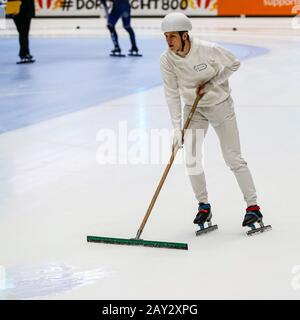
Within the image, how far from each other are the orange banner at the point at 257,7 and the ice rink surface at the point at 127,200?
16457 millimetres

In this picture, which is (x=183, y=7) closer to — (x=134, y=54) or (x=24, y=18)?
(x=134, y=54)

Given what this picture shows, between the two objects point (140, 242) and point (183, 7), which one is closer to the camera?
point (140, 242)

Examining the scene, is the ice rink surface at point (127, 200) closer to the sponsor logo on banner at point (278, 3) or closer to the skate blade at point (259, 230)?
the skate blade at point (259, 230)

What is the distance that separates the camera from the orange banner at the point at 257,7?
2959 centimetres

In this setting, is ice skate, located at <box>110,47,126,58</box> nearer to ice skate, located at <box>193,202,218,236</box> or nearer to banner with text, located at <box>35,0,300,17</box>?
ice skate, located at <box>193,202,218,236</box>

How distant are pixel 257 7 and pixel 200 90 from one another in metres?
25.4

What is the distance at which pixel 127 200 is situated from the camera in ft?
21.6

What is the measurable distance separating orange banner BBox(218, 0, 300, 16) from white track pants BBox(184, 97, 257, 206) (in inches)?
951

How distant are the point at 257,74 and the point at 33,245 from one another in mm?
9188

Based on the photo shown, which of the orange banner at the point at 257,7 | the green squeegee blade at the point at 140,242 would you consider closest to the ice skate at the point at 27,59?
the green squeegee blade at the point at 140,242

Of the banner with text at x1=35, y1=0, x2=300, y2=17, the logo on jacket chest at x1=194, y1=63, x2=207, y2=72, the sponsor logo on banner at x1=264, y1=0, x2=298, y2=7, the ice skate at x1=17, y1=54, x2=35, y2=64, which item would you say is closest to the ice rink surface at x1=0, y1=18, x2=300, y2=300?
the logo on jacket chest at x1=194, y1=63, x2=207, y2=72

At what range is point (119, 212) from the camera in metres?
6.27

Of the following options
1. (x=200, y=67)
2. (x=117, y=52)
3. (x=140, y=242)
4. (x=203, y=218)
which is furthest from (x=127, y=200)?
(x=117, y=52)
